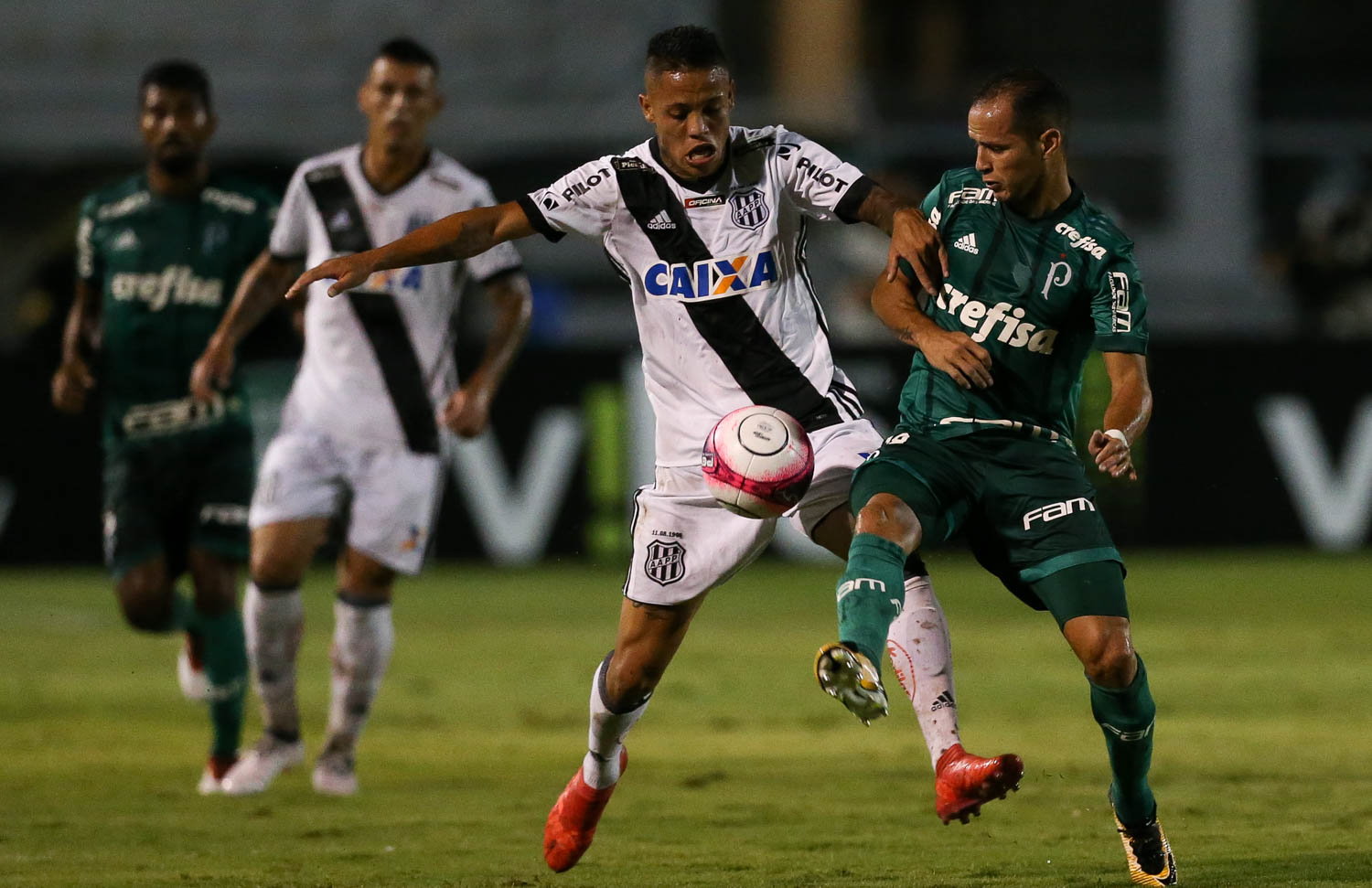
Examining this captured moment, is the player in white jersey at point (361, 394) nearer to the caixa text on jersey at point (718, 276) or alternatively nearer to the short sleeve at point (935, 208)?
the caixa text on jersey at point (718, 276)

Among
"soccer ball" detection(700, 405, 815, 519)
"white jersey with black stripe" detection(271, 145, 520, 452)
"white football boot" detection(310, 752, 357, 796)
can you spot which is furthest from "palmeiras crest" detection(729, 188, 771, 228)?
"white football boot" detection(310, 752, 357, 796)

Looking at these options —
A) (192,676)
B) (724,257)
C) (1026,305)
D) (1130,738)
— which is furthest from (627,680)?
(192,676)

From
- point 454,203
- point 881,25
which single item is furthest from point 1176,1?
point 454,203

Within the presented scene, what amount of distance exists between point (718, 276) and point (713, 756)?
294 centimetres

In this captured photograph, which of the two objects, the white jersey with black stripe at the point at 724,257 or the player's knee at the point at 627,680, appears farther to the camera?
the player's knee at the point at 627,680

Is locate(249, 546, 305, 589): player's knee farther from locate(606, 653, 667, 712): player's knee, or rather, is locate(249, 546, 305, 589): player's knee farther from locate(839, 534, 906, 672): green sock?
locate(839, 534, 906, 672): green sock

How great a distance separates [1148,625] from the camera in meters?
12.6

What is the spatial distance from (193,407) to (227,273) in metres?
0.56

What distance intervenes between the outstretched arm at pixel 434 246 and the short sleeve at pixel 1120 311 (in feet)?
5.38

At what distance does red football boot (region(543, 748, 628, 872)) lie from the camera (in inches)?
241

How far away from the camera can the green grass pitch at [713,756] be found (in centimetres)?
621

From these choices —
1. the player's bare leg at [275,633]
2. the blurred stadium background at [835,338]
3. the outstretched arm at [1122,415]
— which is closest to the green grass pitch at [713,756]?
the blurred stadium background at [835,338]

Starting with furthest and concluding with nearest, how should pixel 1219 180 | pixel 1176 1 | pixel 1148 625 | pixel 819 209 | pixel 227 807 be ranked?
pixel 1176 1, pixel 1219 180, pixel 1148 625, pixel 227 807, pixel 819 209

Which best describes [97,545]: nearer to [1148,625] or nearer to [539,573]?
[539,573]
